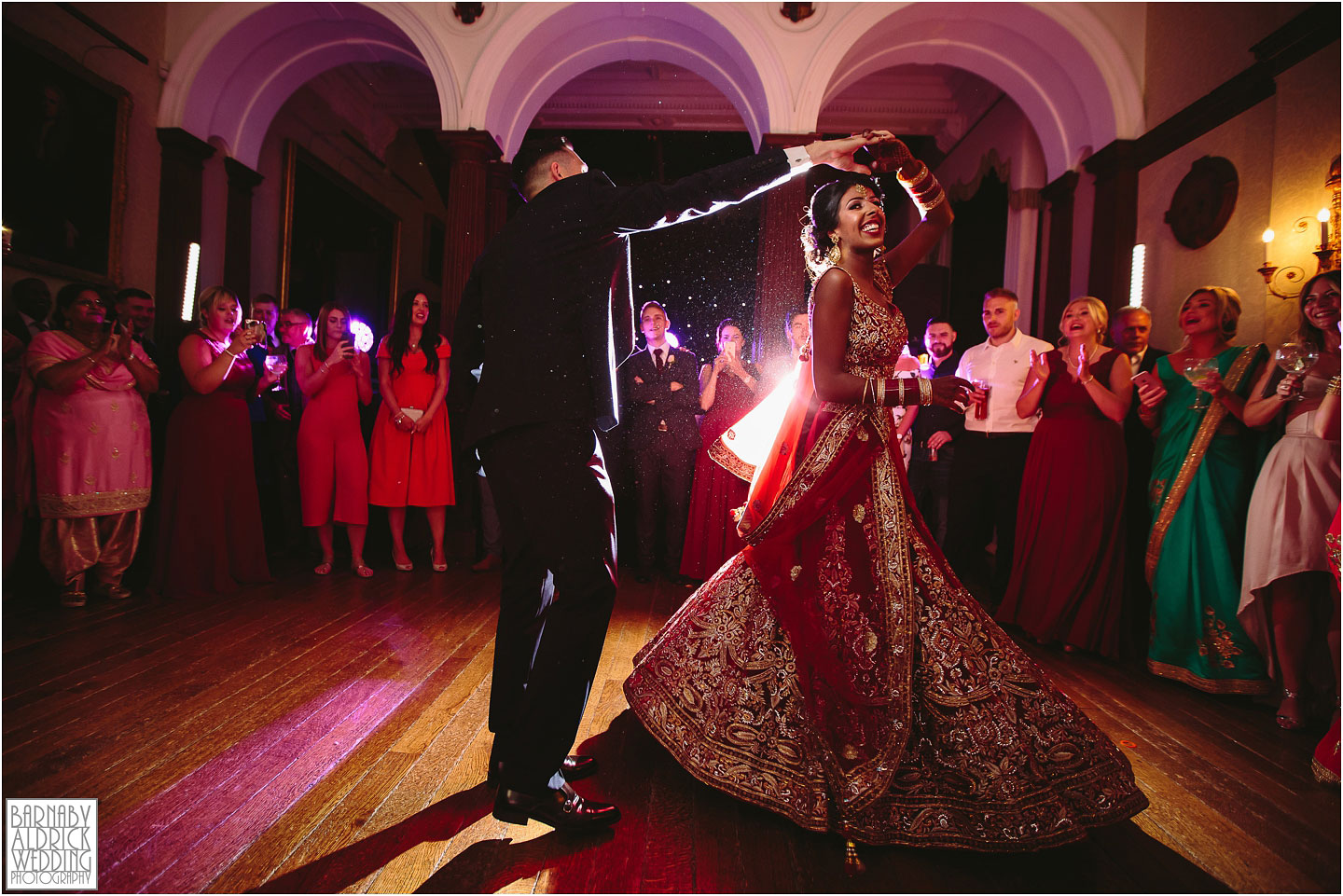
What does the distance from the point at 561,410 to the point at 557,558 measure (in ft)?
1.12

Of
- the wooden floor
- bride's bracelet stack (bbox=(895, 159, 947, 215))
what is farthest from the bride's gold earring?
the wooden floor

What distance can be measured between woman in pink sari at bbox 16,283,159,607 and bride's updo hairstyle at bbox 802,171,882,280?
11.2ft

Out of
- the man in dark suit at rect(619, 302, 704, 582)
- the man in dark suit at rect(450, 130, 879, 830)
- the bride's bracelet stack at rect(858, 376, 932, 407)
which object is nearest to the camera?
the man in dark suit at rect(450, 130, 879, 830)

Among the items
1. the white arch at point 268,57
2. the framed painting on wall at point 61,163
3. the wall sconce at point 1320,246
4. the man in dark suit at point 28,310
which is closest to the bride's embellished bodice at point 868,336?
the wall sconce at point 1320,246

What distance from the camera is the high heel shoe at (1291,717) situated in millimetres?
2273

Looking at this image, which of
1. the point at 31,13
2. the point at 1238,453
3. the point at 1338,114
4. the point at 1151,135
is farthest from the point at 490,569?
the point at 1151,135

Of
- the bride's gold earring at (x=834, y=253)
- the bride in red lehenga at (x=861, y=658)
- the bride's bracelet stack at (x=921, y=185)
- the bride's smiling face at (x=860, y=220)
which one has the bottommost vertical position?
the bride in red lehenga at (x=861, y=658)

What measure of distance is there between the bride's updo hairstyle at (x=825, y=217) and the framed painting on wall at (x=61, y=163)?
15.3ft

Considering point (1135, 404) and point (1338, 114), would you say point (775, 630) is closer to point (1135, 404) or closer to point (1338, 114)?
point (1135, 404)

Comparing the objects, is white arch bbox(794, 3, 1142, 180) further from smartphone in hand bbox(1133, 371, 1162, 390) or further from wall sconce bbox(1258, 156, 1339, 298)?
smartphone in hand bbox(1133, 371, 1162, 390)

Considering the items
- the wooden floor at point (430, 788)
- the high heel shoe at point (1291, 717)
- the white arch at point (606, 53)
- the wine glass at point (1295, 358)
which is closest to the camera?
the wooden floor at point (430, 788)

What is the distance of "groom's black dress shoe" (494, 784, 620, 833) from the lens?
1502mm

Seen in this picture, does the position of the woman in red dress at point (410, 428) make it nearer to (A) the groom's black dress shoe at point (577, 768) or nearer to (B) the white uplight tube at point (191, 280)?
(B) the white uplight tube at point (191, 280)

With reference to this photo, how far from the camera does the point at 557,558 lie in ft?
4.98
